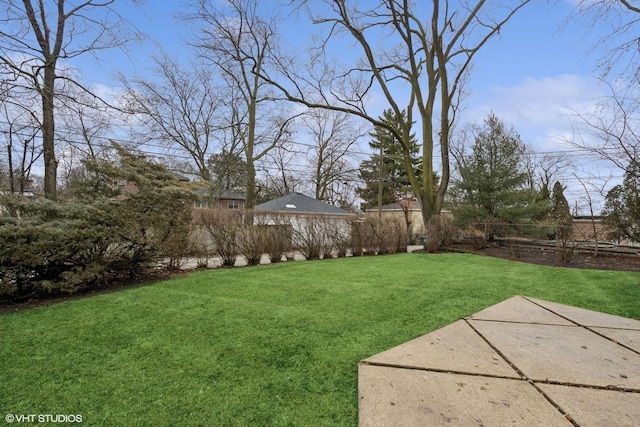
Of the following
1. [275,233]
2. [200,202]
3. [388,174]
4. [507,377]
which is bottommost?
[507,377]

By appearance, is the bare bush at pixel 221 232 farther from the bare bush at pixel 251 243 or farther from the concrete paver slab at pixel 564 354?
the concrete paver slab at pixel 564 354

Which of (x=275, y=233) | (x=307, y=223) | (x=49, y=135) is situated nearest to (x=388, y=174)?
(x=307, y=223)

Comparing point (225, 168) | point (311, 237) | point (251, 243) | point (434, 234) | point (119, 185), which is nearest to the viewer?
point (119, 185)

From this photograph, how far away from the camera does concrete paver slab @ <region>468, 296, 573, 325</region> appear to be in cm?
339

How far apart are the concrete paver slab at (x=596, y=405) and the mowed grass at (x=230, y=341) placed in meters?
1.22

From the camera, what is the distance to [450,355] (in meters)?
2.48

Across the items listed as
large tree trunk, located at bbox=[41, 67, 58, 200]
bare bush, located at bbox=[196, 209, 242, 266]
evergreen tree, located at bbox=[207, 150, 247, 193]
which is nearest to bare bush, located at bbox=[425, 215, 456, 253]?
bare bush, located at bbox=[196, 209, 242, 266]

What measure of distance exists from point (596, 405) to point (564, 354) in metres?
0.77

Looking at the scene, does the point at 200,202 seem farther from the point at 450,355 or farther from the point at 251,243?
the point at 450,355

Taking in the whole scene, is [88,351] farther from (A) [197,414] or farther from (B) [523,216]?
(B) [523,216]

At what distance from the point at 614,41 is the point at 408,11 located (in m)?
7.57

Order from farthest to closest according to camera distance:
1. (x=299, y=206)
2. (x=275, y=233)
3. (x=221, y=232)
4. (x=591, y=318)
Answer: (x=299, y=206), (x=275, y=233), (x=221, y=232), (x=591, y=318)

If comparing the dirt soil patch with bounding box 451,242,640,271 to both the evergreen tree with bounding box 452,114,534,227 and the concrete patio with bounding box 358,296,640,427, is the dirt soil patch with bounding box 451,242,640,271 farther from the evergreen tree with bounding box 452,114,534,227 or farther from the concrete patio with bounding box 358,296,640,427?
the concrete patio with bounding box 358,296,640,427

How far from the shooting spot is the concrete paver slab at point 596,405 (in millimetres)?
1682
